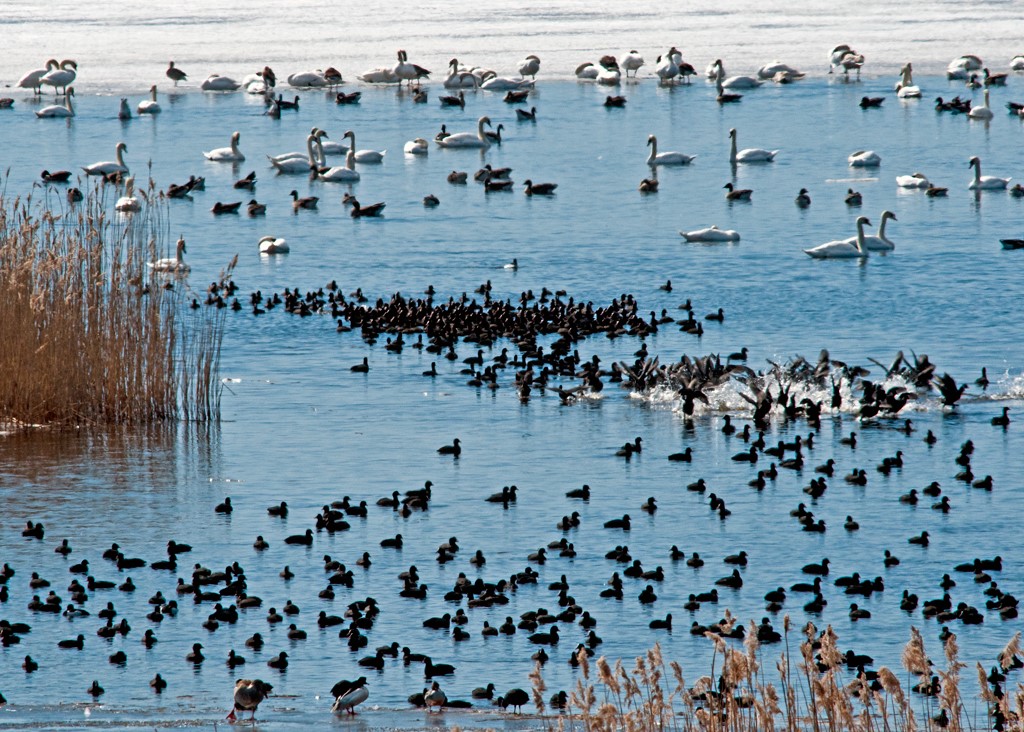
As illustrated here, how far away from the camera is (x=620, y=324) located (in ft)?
112

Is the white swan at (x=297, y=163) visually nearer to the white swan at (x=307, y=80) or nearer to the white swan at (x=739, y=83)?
the white swan at (x=307, y=80)

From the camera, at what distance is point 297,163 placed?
197 ft

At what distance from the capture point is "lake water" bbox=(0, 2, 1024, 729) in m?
17.7

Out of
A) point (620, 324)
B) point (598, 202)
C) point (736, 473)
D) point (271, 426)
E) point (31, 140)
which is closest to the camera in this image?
point (736, 473)

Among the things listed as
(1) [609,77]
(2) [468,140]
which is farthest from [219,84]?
(2) [468,140]

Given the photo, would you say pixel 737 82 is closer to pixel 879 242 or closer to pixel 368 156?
pixel 368 156

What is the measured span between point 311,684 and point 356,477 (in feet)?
27.2

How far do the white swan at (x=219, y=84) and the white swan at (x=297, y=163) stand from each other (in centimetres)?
2268

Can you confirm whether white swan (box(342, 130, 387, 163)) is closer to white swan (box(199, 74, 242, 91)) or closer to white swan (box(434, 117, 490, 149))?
white swan (box(434, 117, 490, 149))

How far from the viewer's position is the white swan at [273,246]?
44031mm

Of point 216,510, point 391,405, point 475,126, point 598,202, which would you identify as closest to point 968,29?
point 475,126

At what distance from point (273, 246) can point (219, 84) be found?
40209 millimetres

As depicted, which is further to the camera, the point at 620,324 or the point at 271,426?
→ the point at 620,324

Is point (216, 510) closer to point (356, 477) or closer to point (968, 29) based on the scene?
point (356, 477)
